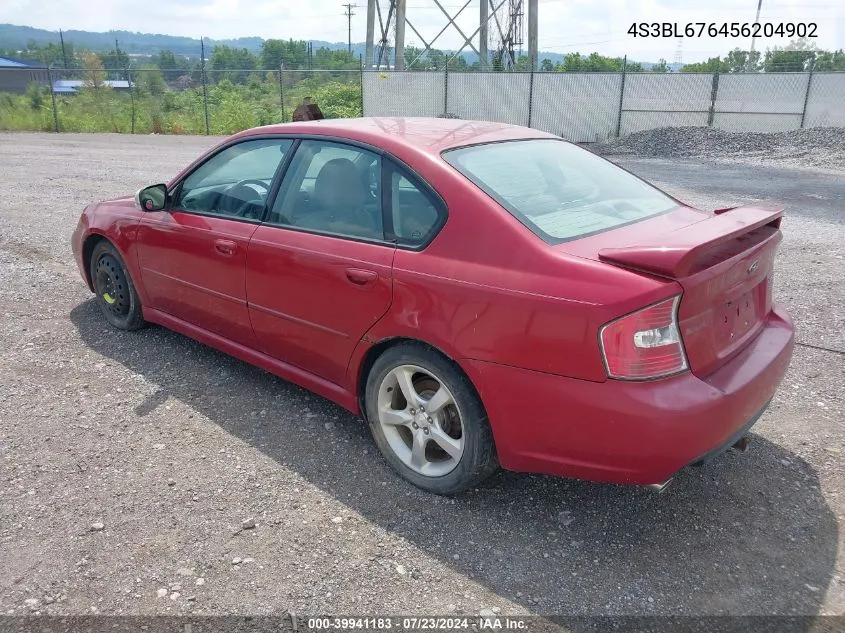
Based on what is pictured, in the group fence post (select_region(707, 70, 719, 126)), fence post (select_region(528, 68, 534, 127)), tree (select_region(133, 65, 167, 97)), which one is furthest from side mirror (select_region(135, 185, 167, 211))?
tree (select_region(133, 65, 167, 97))

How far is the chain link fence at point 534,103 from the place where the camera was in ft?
72.2

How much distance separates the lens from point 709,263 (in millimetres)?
2646

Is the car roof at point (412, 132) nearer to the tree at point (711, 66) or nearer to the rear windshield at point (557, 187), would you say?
the rear windshield at point (557, 187)

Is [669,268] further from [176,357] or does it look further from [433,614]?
[176,357]

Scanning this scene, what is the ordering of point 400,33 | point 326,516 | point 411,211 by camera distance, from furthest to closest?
point 400,33
point 411,211
point 326,516

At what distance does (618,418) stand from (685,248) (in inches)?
26.1

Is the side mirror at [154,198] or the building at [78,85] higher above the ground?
the building at [78,85]

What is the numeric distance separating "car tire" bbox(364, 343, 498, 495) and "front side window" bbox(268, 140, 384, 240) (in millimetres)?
647

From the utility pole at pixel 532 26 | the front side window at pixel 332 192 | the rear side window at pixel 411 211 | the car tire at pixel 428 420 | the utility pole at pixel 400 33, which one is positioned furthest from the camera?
the utility pole at pixel 400 33

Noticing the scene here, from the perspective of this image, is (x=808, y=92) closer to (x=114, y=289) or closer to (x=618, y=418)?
(x=114, y=289)

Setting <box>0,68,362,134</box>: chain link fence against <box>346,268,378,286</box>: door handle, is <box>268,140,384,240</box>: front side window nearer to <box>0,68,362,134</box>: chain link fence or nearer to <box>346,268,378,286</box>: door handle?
<box>346,268,378,286</box>: door handle

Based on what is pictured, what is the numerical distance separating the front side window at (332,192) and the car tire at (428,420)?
65 cm

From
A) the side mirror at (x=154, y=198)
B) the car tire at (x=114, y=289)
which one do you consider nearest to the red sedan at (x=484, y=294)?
the side mirror at (x=154, y=198)

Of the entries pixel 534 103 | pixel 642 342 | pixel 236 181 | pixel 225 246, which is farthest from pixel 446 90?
pixel 642 342
